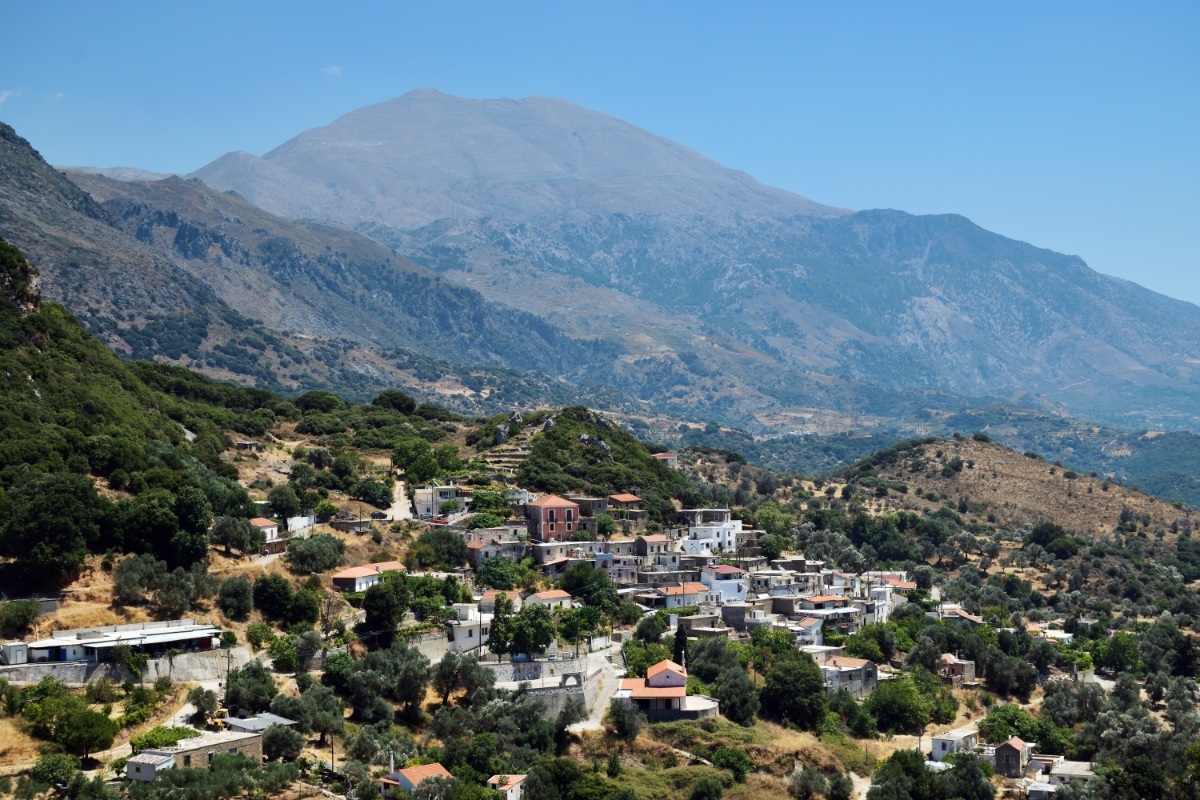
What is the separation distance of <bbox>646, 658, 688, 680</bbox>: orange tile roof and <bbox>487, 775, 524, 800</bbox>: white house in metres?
9.73

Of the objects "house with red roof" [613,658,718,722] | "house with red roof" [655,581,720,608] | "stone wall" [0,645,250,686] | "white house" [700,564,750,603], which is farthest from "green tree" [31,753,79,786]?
"white house" [700,564,750,603]

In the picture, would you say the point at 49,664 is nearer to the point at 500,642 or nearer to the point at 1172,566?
the point at 500,642

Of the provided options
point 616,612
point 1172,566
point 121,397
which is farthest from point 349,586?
point 1172,566

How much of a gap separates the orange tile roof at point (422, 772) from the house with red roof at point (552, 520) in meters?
24.7

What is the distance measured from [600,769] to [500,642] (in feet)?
26.5

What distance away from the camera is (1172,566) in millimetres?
→ 110500

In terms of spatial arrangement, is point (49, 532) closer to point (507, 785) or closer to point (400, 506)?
point (507, 785)

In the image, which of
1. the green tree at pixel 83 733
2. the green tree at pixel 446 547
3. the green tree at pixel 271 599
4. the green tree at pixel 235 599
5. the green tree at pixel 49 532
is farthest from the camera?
the green tree at pixel 446 547

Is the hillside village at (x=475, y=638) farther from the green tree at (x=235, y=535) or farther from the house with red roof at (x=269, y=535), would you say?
the house with red roof at (x=269, y=535)

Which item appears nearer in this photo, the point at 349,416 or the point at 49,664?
the point at 49,664

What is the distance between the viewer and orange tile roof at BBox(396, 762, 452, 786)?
43750 millimetres

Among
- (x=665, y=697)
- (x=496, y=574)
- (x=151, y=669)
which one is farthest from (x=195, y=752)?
(x=496, y=574)

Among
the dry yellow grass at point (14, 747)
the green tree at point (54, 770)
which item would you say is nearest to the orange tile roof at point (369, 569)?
the dry yellow grass at point (14, 747)

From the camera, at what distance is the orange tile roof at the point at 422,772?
43.8 metres
